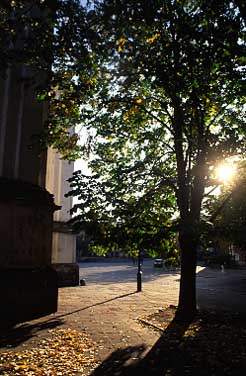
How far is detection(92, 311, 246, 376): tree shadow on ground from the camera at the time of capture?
21.1ft

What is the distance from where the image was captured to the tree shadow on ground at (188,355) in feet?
21.1

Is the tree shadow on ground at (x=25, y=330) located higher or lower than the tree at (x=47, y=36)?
lower

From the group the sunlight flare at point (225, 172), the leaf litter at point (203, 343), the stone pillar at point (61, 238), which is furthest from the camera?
the stone pillar at point (61, 238)

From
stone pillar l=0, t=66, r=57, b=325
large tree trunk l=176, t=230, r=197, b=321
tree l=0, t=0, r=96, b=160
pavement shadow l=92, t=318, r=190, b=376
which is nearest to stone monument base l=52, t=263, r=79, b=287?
stone pillar l=0, t=66, r=57, b=325

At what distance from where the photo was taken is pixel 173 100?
10.6 m

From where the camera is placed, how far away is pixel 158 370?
256 inches

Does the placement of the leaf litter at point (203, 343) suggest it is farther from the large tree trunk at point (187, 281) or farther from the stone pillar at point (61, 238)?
the stone pillar at point (61, 238)

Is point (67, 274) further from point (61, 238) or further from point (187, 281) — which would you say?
point (187, 281)

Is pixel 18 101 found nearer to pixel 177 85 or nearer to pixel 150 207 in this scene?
pixel 150 207

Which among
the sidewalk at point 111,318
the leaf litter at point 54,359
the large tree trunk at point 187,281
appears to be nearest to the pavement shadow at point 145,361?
the sidewalk at point 111,318

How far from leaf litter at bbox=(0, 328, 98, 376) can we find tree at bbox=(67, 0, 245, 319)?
10.3 feet

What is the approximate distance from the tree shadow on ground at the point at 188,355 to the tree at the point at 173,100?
1.98 m

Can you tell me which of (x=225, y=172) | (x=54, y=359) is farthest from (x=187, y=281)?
(x=54, y=359)

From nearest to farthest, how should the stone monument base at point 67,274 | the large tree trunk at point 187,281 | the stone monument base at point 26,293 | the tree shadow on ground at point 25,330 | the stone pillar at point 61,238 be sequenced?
the tree shadow on ground at point 25,330 → the stone monument base at point 26,293 → the large tree trunk at point 187,281 → the stone pillar at point 61,238 → the stone monument base at point 67,274
